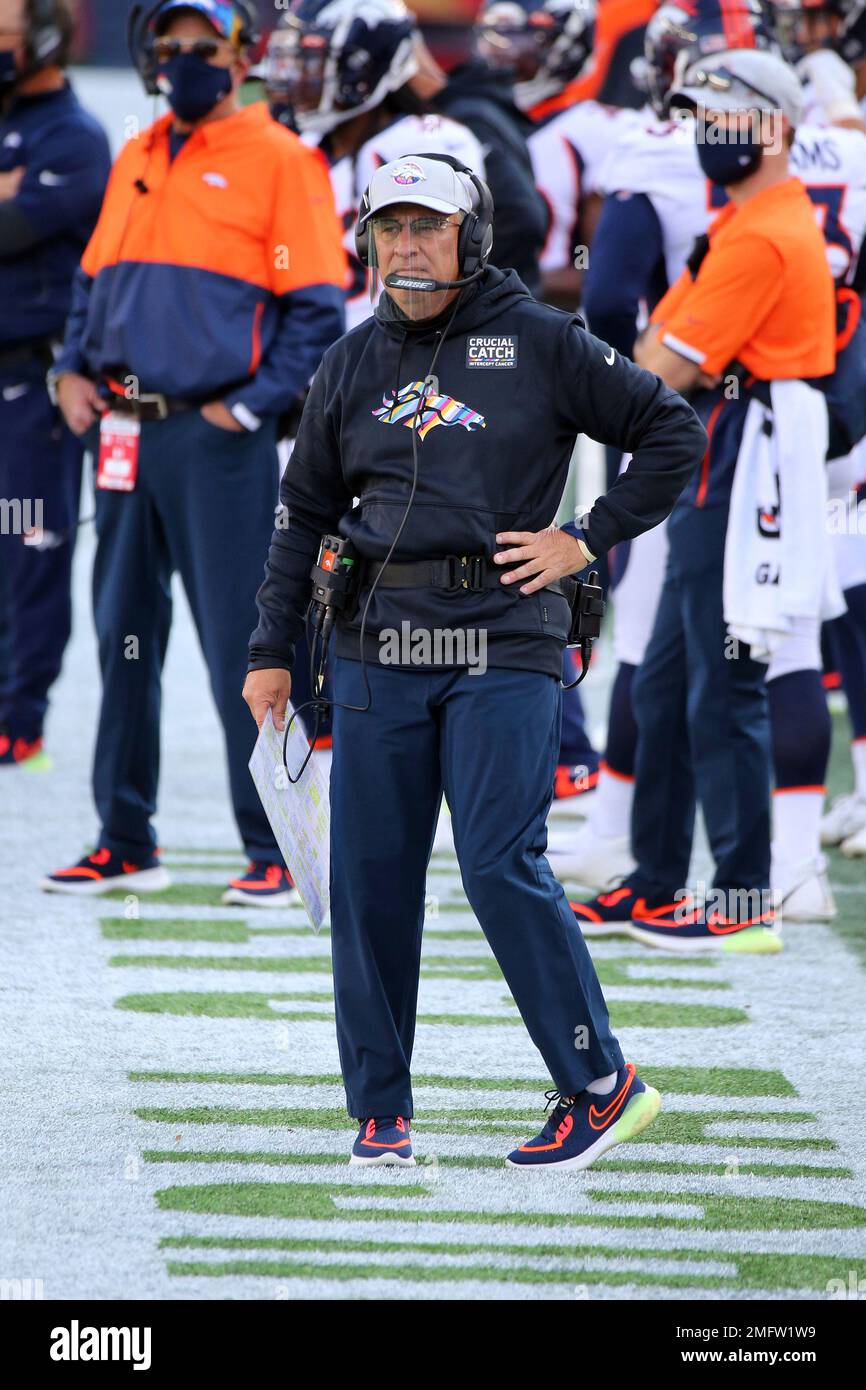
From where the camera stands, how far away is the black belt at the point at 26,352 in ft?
22.3

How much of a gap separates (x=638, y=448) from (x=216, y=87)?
222 cm

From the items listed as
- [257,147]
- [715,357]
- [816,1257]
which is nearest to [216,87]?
[257,147]

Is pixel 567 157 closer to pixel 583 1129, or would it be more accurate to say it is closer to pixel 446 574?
pixel 446 574

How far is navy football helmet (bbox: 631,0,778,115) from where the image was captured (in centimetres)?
524

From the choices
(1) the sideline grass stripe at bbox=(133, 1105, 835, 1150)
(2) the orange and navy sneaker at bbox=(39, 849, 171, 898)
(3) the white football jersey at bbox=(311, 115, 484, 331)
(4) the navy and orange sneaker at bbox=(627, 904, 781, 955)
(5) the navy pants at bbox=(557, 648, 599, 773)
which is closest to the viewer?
(1) the sideline grass stripe at bbox=(133, 1105, 835, 1150)

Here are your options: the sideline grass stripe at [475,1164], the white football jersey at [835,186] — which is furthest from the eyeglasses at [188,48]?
the sideline grass stripe at [475,1164]

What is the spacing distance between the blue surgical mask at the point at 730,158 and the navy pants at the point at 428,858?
1895 mm

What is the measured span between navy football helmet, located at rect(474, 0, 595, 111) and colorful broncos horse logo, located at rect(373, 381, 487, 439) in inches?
161

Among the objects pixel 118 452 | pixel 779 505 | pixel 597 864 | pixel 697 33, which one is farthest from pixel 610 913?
pixel 697 33

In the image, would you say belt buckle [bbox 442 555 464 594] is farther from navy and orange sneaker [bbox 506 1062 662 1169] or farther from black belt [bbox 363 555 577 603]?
navy and orange sneaker [bbox 506 1062 662 1169]

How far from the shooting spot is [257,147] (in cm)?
523

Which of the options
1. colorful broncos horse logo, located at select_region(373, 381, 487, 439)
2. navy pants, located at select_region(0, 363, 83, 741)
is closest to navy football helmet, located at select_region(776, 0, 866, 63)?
navy pants, located at select_region(0, 363, 83, 741)

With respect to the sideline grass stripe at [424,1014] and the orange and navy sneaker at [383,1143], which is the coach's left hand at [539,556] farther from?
the sideline grass stripe at [424,1014]
